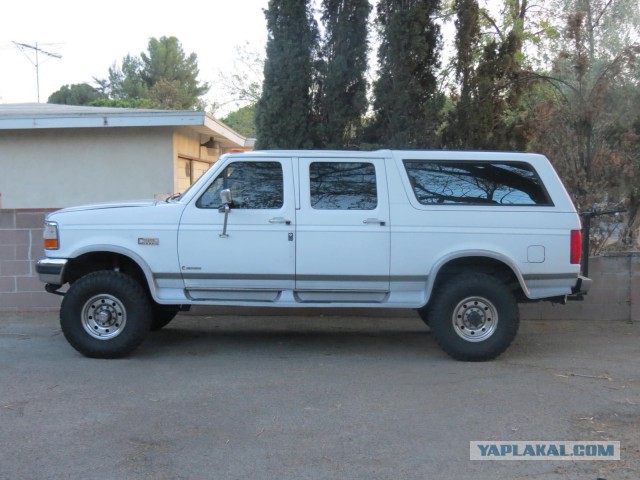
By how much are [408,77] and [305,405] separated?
611 cm

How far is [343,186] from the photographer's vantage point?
682 cm

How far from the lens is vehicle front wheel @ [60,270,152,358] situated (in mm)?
6645

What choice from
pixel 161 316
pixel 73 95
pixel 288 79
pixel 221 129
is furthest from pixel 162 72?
pixel 161 316

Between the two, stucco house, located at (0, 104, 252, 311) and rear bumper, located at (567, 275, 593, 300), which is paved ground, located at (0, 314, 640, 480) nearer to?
rear bumper, located at (567, 275, 593, 300)

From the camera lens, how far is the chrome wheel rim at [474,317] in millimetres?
6641

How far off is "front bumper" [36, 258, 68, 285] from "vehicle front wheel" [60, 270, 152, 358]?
18 centimetres

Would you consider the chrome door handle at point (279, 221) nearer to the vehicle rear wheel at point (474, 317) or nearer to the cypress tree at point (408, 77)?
the vehicle rear wheel at point (474, 317)

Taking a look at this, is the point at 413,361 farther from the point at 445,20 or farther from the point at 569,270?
the point at 445,20

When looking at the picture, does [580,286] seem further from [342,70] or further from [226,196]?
[342,70]

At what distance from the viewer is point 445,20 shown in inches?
423

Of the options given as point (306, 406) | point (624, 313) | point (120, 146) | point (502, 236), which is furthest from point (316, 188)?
point (120, 146)

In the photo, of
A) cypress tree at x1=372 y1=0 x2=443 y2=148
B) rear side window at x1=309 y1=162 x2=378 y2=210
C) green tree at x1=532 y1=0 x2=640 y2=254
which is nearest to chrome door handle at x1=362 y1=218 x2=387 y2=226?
rear side window at x1=309 y1=162 x2=378 y2=210

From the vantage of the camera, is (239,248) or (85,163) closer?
(239,248)

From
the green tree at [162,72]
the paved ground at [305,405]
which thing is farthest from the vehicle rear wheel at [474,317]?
the green tree at [162,72]
